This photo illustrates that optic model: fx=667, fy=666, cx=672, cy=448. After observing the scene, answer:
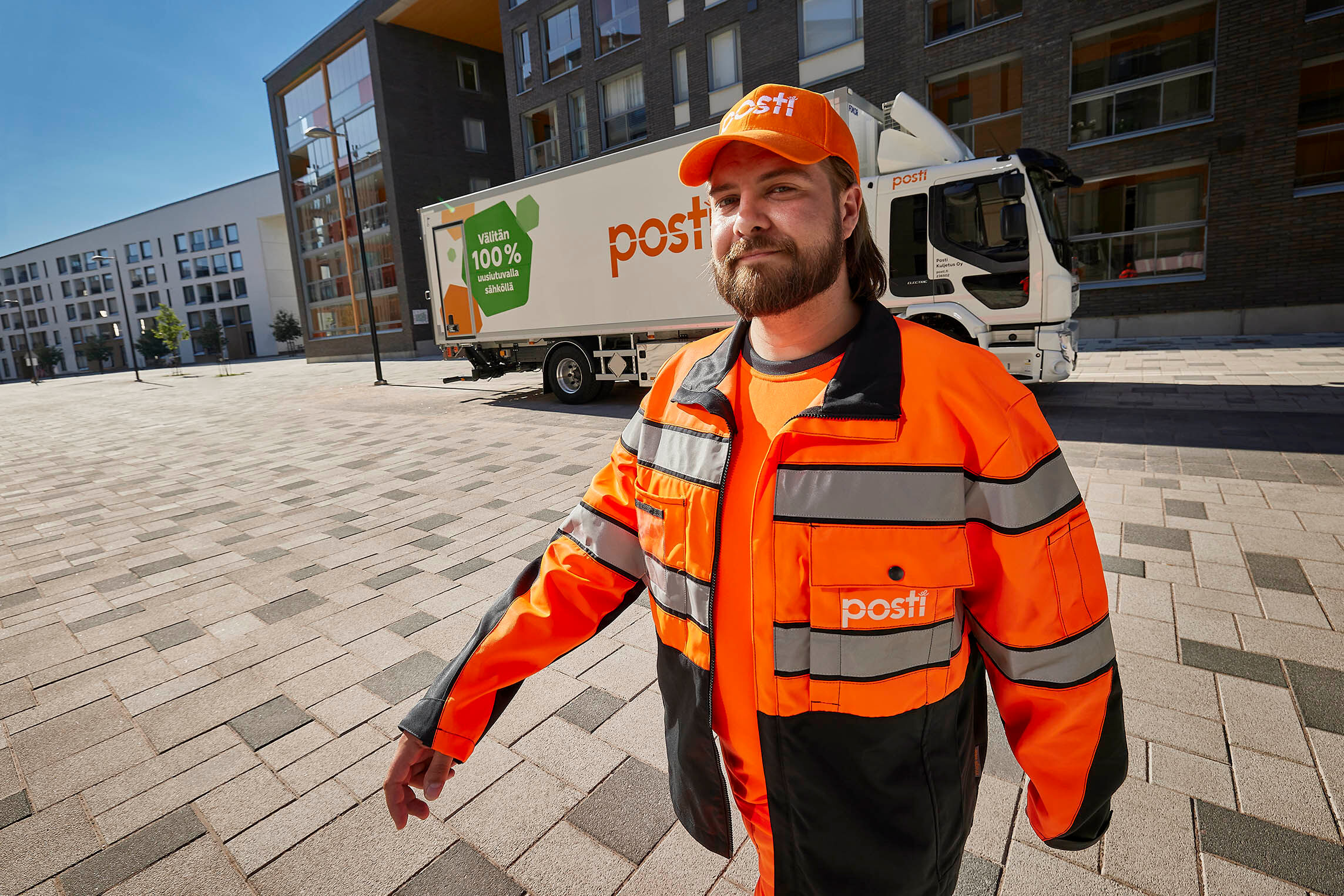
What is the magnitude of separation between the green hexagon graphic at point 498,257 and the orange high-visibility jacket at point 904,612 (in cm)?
1106

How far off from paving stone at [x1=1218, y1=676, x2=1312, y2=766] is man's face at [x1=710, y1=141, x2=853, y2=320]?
2423 mm

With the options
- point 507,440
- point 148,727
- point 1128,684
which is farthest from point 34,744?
point 507,440

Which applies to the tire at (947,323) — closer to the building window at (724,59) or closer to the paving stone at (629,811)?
the paving stone at (629,811)

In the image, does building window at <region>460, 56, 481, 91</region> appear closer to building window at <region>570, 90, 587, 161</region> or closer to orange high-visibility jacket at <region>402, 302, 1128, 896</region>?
building window at <region>570, 90, 587, 161</region>

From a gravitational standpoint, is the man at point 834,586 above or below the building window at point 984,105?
below

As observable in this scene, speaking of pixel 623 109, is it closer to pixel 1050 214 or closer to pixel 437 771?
pixel 1050 214

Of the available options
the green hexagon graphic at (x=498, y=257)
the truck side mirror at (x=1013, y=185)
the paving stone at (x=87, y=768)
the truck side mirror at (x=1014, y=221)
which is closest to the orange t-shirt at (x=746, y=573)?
the paving stone at (x=87, y=768)

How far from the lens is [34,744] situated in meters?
2.81

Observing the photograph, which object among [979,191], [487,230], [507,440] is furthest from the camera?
[487,230]

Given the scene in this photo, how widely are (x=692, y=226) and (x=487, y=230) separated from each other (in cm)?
455

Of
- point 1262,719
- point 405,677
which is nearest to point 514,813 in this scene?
point 405,677

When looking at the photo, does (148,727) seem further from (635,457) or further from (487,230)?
(487,230)

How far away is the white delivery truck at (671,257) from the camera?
7.91 meters

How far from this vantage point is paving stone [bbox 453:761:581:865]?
2135 millimetres
